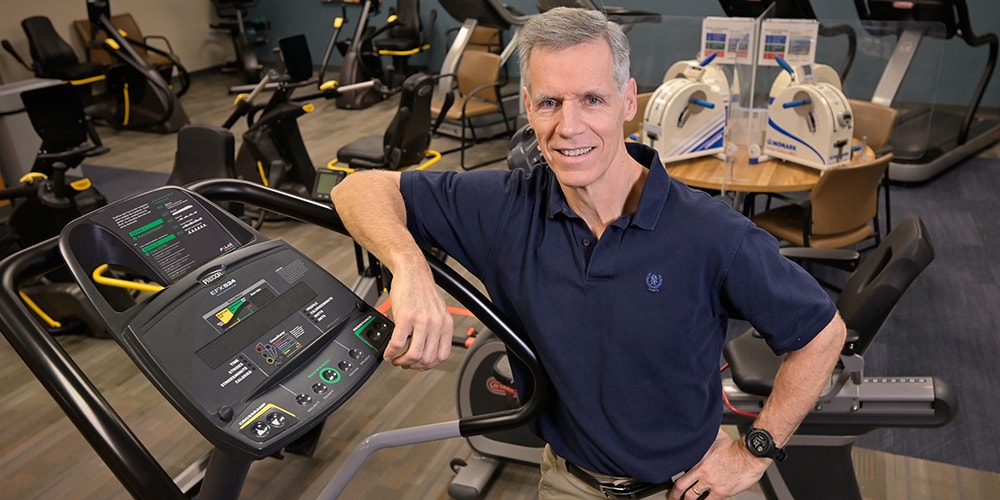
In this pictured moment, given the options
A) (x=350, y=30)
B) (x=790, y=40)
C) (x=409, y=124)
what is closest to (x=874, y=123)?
(x=790, y=40)

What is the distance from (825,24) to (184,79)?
20.9 ft

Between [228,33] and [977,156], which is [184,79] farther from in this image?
[977,156]

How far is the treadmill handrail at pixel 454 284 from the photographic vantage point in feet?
4.69

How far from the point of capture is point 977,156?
20.3ft

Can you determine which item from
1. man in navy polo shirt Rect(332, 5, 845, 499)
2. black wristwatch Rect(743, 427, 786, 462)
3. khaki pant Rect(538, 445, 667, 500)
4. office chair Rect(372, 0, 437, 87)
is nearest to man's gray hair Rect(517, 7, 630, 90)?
man in navy polo shirt Rect(332, 5, 845, 499)

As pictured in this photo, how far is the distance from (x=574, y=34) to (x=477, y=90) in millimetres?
4704

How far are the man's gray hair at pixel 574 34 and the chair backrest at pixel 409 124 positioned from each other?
9.99 feet

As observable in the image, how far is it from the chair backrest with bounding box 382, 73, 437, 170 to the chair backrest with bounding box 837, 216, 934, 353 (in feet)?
9.29

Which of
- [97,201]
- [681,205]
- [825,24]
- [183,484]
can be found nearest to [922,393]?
[681,205]

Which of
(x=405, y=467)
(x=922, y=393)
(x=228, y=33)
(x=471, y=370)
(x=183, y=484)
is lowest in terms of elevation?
(x=228, y=33)

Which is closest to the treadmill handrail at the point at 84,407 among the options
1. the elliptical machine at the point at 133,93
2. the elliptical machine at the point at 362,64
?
the elliptical machine at the point at 362,64

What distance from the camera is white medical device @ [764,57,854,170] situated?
12.3ft

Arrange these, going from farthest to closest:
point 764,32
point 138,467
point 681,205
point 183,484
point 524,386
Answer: point 764,32
point 183,484
point 524,386
point 681,205
point 138,467

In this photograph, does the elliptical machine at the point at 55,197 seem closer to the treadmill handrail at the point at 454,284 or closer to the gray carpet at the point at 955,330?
the treadmill handrail at the point at 454,284
